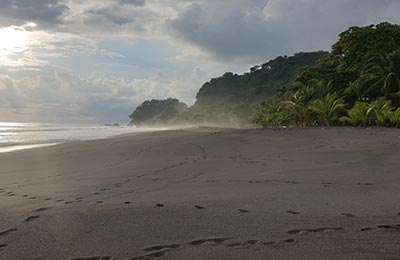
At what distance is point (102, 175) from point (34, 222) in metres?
3.68

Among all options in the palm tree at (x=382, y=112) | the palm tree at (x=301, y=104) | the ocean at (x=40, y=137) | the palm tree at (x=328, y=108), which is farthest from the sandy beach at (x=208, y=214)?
the palm tree at (x=301, y=104)

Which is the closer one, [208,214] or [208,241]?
[208,241]

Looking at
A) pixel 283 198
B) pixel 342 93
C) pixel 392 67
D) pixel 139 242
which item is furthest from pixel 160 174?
pixel 342 93

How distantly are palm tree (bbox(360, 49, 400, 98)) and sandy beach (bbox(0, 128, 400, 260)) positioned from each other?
21.4m

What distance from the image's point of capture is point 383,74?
88.4 feet

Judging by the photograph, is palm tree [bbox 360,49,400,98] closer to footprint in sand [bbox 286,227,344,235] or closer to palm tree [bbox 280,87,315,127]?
palm tree [bbox 280,87,315,127]

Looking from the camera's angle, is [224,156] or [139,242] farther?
[224,156]

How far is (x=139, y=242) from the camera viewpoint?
125 inches

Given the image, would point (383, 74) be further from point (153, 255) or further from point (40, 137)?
point (153, 255)

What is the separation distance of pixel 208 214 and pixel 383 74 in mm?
27059

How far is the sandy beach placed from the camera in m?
2.97

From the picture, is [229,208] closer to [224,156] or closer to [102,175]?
[102,175]

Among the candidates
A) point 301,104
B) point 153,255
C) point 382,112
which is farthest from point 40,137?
point 153,255

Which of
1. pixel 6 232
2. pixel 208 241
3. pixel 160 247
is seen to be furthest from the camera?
pixel 6 232
